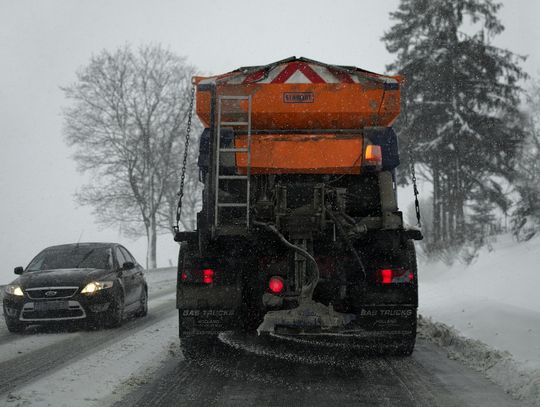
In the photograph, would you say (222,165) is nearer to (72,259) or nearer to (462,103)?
(72,259)

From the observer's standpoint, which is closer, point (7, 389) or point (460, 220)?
point (7, 389)

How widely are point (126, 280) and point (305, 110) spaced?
18.6 feet

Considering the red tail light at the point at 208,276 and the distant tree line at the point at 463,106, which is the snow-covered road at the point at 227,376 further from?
the distant tree line at the point at 463,106

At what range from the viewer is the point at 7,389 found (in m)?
5.82

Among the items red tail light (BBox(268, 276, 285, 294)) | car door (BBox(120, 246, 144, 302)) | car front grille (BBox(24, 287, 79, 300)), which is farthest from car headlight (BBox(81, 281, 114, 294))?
red tail light (BBox(268, 276, 285, 294))

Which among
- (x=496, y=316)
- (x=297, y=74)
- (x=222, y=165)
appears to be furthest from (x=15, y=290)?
(x=496, y=316)

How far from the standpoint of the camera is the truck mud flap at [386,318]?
22.1ft

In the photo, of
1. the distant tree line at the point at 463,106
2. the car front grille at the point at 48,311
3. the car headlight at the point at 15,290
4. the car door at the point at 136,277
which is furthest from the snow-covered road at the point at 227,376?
the distant tree line at the point at 463,106

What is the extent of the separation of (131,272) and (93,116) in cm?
2535

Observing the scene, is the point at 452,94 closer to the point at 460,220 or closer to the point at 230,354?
the point at 460,220

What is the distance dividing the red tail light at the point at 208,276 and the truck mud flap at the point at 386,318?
156 cm

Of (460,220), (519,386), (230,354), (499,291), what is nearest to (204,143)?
(230,354)

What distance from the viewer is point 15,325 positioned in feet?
32.9

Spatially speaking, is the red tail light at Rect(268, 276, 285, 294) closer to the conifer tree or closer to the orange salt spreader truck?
the orange salt spreader truck
